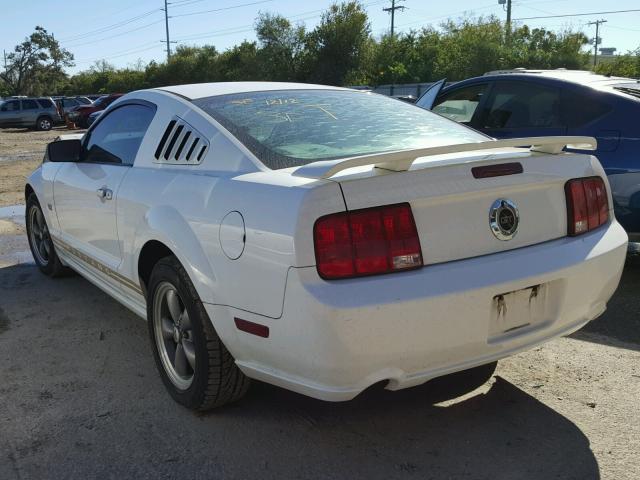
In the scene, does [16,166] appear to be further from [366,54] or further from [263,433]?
[366,54]

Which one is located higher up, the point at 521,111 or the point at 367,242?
the point at 521,111

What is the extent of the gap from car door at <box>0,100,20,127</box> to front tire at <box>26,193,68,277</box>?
1223 inches

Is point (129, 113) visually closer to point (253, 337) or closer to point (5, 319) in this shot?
point (5, 319)

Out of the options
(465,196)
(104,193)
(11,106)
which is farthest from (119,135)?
(11,106)

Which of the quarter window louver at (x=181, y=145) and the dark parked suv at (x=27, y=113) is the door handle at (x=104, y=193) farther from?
the dark parked suv at (x=27, y=113)

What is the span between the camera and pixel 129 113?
4.07 meters

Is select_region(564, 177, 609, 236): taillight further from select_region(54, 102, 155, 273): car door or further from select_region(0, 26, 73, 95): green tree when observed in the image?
select_region(0, 26, 73, 95): green tree

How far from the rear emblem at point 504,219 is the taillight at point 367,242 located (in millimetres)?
390

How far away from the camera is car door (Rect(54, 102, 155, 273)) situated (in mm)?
3781

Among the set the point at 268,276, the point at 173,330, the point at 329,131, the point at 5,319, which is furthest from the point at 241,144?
the point at 5,319

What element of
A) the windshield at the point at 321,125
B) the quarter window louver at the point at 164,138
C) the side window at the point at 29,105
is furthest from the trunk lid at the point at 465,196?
the side window at the point at 29,105

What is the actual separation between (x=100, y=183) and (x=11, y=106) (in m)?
33.6

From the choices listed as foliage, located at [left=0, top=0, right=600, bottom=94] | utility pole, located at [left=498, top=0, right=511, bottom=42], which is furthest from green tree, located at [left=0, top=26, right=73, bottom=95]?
utility pole, located at [left=498, top=0, right=511, bottom=42]

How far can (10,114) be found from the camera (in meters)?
33.3
